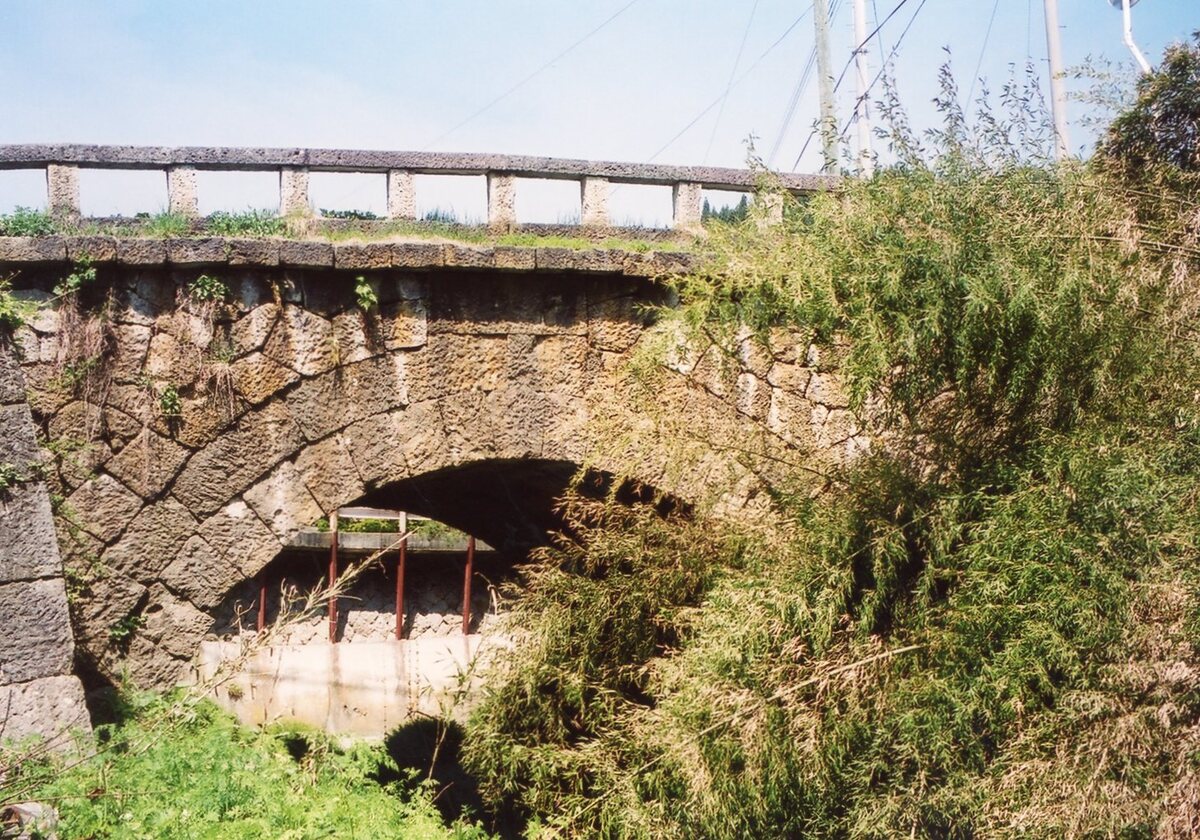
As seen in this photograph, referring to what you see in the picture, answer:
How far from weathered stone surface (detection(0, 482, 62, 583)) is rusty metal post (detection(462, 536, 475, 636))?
4781 millimetres

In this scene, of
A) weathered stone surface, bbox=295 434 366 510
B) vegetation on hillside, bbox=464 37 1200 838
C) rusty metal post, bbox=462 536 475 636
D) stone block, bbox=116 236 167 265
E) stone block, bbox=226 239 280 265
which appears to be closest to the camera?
vegetation on hillside, bbox=464 37 1200 838

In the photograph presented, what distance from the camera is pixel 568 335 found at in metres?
5.79

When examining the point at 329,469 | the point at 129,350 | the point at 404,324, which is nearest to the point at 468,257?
the point at 404,324

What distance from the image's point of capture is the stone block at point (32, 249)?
16.8 feet

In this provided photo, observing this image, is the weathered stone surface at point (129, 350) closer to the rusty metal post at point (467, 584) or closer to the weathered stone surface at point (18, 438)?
the weathered stone surface at point (18, 438)

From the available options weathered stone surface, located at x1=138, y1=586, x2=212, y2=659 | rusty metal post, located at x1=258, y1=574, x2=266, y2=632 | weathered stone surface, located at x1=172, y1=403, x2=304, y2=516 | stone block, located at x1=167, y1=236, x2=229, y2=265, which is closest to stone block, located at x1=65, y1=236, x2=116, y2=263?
stone block, located at x1=167, y1=236, x2=229, y2=265

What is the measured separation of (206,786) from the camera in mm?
4383

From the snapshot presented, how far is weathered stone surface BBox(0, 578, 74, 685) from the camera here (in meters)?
4.86

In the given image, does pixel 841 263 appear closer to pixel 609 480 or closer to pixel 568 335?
pixel 568 335

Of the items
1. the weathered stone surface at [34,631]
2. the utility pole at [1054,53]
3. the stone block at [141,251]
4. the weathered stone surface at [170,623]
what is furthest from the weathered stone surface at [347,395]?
the utility pole at [1054,53]

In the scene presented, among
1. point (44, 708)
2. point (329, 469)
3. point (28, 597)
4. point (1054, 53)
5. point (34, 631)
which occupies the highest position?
point (1054, 53)

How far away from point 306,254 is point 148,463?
119 centimetres

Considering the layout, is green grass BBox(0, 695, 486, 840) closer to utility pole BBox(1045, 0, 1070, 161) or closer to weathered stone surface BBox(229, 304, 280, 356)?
weathered stone surface BBox(229, 304, 280, 356)

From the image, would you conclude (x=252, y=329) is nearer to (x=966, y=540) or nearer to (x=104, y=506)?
(x=104, y=506)
